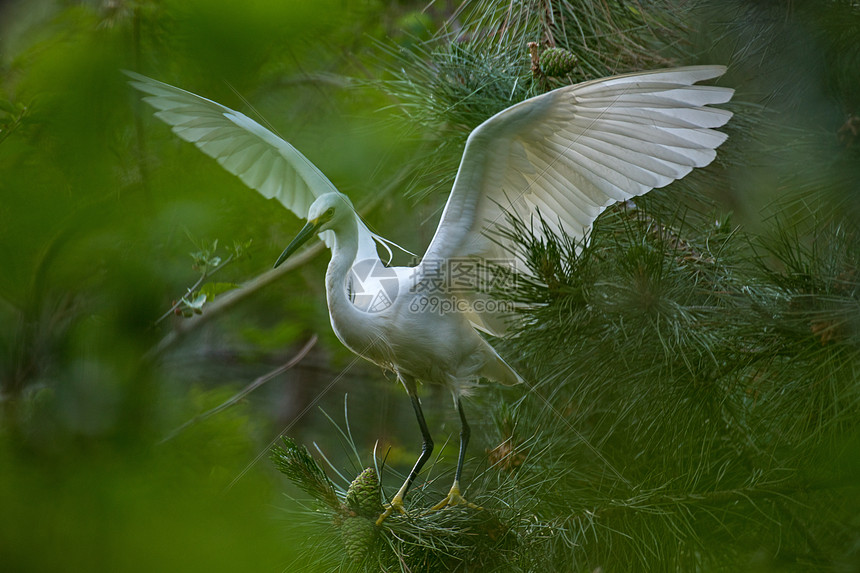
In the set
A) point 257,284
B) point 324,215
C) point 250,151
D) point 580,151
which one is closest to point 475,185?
point 580,151

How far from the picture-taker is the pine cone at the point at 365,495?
0.85 metres

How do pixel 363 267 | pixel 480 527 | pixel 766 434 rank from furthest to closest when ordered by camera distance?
pixel 363 267 → pixel 480 527 → pixel 766 434

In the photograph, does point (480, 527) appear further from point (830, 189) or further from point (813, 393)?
point (830, 189)

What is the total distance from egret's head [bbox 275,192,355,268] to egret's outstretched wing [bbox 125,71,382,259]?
0.07m

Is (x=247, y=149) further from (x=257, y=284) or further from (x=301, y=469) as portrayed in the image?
(x=301, y=469)

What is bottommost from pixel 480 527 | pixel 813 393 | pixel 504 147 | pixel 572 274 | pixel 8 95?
pixel 480 527

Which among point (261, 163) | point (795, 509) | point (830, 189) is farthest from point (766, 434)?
point (261, 163)

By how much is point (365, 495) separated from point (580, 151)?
0.57 m

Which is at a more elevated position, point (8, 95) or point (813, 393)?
point (8, 95)

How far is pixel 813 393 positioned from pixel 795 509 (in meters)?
0.12

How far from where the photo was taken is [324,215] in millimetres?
1189

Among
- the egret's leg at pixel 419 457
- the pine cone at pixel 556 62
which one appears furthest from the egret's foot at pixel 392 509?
the pine cone at pixel 556 62

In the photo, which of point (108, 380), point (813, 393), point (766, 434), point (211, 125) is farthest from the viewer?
point (211, 125)

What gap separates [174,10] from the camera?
0.72ft
